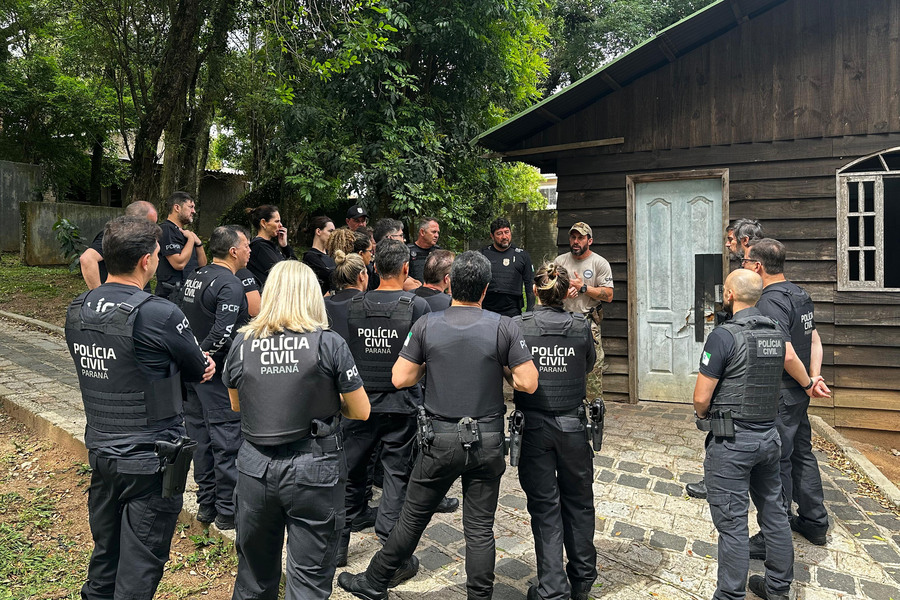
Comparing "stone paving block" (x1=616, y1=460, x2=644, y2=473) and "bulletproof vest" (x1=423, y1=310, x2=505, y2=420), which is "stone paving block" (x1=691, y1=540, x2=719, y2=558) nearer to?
"stone paving block" (x1=616, y1=460, x2=644, y2=473)

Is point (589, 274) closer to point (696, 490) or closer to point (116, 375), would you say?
point (696, 490)

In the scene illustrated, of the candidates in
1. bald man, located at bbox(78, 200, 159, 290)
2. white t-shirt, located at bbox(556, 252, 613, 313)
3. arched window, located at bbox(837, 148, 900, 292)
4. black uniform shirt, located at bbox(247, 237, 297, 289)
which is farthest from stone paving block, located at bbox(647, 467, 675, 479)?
bald man, located at bbox(78, 200, 159, 290)

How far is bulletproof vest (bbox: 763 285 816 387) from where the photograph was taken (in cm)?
404

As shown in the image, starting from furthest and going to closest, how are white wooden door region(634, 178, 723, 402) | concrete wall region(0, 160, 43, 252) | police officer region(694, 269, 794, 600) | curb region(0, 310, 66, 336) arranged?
concrete wall region(0, 160, 43, 252) < curb region(0, 310, 66, 336) < white wooden door region(634, 178, 723, 402) < police officer region(694, 269, 794, 600)

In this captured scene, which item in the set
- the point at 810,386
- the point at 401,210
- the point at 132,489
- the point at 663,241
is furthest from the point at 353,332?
the point at 401,210

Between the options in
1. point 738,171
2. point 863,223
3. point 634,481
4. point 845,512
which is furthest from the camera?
point 738,171

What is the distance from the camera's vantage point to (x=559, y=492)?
3381mm

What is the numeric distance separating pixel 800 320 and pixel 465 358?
252cm

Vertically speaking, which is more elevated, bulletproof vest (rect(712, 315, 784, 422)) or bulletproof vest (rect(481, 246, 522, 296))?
bulletproof vest (rect(481, 246, 522, 296))

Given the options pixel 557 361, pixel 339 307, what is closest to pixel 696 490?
pixel 557 361

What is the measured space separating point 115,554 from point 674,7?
19192 millimetres

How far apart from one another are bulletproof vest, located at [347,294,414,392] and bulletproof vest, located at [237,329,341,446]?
1.19 metres

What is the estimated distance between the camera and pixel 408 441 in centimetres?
393

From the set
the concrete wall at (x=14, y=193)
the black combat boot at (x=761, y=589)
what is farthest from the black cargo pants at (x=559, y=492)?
the concrete wall at (x=14, y=193)
